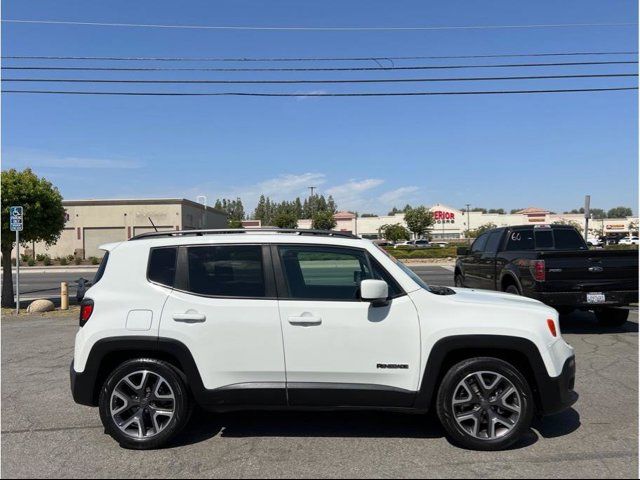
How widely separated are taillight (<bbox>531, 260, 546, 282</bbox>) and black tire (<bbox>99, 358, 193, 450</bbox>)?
252 inches

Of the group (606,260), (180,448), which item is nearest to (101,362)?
(180,448)

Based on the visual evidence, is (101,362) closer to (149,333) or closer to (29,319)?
(149,333)

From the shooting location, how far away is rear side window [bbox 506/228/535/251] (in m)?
10.5

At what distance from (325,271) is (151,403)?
1867mm

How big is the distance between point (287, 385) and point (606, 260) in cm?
688

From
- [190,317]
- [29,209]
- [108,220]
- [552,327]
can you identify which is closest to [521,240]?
[552,327]

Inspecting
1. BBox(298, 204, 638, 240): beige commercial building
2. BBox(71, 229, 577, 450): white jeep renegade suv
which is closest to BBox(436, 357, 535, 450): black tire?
BBox(71, 229, 577, 450): white jeep renegade suv

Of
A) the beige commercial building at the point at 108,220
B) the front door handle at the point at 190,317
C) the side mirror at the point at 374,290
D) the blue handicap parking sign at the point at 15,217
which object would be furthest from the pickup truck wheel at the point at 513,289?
the beige commercial building at the point at 108,220

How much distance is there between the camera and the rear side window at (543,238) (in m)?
10.7

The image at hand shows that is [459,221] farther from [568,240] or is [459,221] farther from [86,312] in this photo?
[86,312]

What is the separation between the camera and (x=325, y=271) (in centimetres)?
481

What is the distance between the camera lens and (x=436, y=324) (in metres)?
4.24

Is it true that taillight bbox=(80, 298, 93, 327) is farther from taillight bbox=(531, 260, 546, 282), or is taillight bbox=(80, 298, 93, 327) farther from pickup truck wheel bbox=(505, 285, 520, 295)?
pickup truck wheel bbox=(505, 285, 520, 295)

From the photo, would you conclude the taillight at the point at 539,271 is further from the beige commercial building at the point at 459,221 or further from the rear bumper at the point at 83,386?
the beige commercial building at the point at 459,221
